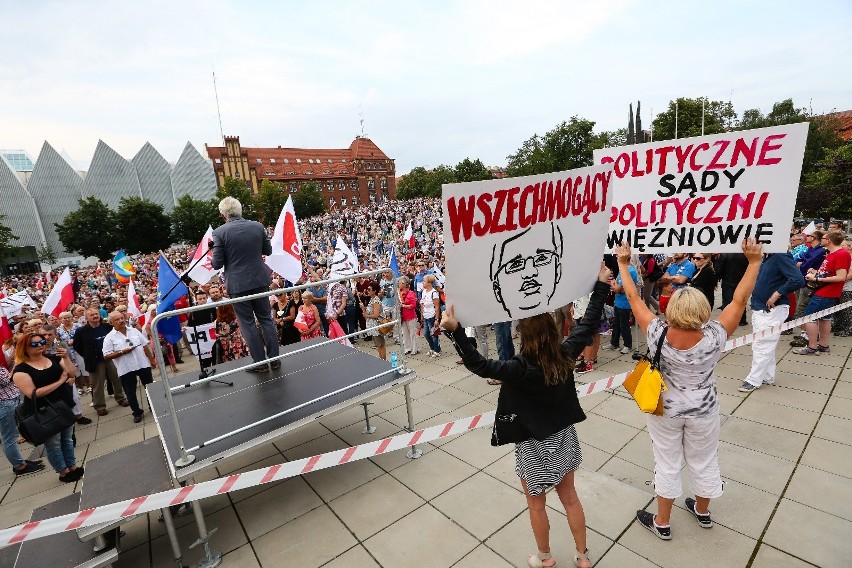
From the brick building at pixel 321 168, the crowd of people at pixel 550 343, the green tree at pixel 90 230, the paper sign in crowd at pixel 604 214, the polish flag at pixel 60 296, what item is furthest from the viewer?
the brick building at pixel 321 168

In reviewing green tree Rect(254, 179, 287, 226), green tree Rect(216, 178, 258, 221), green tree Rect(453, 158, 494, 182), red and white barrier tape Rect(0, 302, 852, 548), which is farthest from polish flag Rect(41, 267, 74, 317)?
green tree Rect(453, 158, 494, 182)

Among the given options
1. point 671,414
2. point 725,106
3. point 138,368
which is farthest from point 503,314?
point 725,106

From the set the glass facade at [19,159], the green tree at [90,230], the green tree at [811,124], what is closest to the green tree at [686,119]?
the green tree at [811,124]

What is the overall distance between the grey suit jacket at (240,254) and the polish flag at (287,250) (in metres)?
1.61

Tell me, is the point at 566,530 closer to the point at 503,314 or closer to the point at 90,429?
the point at 503,314

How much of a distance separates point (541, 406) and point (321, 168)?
109 m

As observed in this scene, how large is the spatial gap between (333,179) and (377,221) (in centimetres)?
6127

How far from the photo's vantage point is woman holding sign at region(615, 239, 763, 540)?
2.71 meters

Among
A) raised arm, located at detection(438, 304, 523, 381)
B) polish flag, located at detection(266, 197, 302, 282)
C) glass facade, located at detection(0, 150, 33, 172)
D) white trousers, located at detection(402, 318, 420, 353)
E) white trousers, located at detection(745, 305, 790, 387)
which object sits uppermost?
glass facade, located at detection(0, 150, 33, 172)

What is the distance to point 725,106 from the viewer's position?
5491 centimetres

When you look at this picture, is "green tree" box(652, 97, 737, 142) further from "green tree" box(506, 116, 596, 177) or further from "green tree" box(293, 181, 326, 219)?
"green tree" box(293, 181, 326, 219)

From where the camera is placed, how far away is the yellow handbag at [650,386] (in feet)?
9.12

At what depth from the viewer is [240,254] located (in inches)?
184

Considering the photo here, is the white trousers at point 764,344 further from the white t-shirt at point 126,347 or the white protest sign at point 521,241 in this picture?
the white t-shirt at point 126,347
